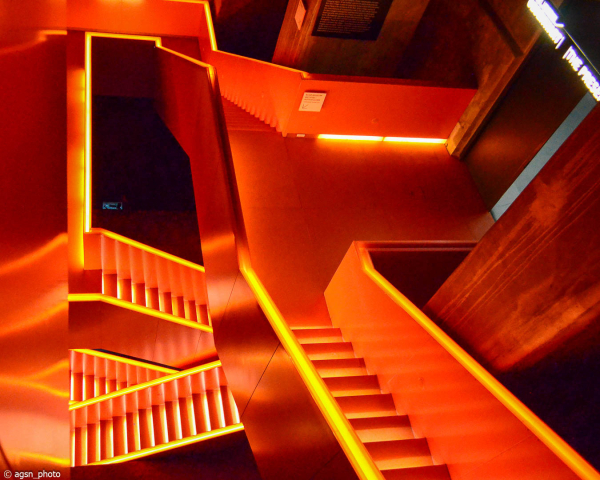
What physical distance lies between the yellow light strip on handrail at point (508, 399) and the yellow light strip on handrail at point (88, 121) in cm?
582

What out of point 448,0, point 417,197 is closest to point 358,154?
point 417,197

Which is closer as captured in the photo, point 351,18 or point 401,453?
point 401,453

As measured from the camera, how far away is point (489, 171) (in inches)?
315

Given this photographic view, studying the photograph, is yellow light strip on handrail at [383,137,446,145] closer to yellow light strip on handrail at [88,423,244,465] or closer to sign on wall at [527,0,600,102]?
sign on wall at [527,0,600,102]

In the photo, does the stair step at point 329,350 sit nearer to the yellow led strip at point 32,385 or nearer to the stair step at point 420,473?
the stair step at point 420,473

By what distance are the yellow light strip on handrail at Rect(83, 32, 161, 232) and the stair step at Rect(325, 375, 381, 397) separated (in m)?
5.43

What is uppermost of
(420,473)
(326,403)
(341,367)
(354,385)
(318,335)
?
(318,335)

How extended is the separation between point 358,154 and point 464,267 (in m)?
4.81

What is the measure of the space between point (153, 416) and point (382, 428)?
5123mm

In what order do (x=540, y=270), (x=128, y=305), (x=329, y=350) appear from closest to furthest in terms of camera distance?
(x=540, y=270), (x=329, y=350), (x=128, y=305)

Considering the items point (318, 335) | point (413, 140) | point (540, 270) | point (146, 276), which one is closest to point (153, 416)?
point (146, 276)

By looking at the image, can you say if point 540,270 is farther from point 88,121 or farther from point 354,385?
point 88,121

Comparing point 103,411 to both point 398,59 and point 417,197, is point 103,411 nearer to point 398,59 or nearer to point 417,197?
point 417,197

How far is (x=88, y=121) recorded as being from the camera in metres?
8.98
